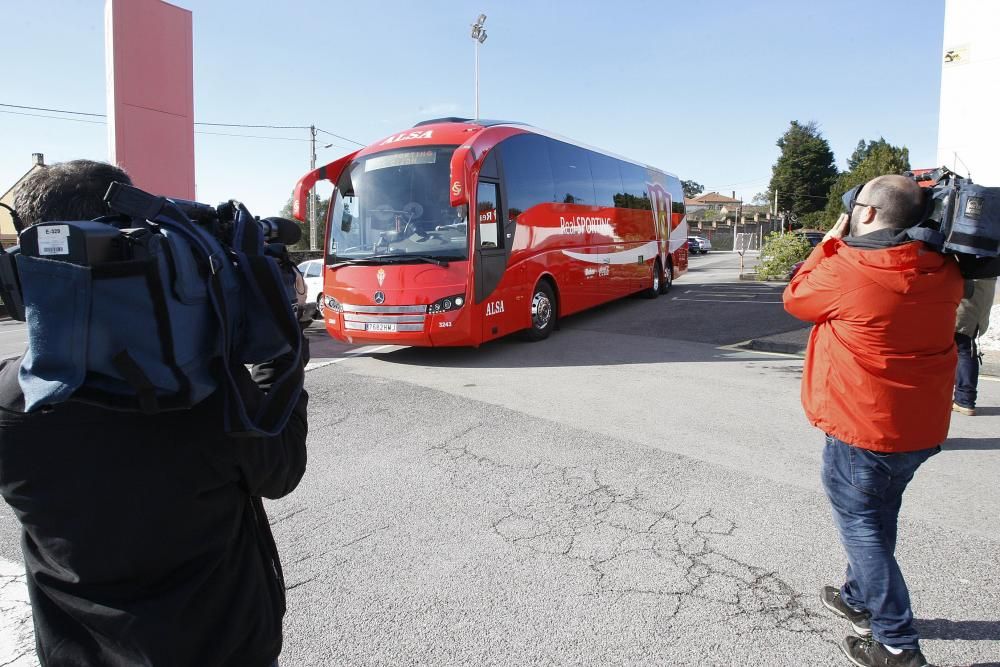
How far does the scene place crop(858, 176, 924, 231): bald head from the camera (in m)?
2.69

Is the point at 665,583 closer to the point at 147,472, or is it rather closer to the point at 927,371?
the point at 927,371

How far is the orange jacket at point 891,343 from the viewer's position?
263 centimetres

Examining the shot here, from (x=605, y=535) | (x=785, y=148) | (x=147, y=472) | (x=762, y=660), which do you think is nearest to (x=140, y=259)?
(x=147, y=472)

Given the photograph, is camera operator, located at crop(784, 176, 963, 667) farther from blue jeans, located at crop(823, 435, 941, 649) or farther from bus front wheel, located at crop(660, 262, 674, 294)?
bus front wheel, located at crop(660, 262, 674, 294)

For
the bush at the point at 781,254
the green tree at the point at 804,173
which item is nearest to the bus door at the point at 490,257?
the bush at the point at 781,254

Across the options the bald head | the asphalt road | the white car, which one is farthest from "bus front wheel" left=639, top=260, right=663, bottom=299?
the bald head

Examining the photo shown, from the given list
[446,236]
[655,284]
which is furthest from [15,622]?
[655,284]

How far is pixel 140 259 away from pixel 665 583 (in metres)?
2.90

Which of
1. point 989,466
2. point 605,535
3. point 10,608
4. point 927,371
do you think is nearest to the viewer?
point 927,371

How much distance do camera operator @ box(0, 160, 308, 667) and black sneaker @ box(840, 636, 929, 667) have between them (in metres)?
2.34

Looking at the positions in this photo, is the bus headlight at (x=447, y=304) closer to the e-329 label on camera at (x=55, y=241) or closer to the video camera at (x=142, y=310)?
the video camera at (x=142, y=310)

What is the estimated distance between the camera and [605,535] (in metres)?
3.96

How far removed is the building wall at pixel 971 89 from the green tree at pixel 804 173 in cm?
6926

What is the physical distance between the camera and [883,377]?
2703 millimetres
